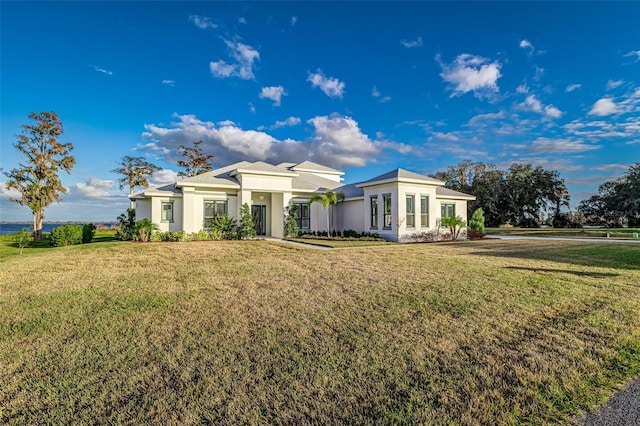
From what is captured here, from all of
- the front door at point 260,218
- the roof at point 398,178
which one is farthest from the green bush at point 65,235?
the roof at point 398,178

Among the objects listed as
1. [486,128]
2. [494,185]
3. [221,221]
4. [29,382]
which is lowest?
[29,382]

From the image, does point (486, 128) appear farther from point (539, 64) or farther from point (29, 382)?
point (29, 382)

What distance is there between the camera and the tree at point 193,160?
3944 centimetres

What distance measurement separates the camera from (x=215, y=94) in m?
21.8

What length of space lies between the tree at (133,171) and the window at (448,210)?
34.6 metres

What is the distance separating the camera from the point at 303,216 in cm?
2258

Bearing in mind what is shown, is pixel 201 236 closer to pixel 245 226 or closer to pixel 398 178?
pixel 245 226

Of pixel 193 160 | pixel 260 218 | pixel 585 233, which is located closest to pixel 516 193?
pixel 585 233

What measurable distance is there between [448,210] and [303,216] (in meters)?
10.3

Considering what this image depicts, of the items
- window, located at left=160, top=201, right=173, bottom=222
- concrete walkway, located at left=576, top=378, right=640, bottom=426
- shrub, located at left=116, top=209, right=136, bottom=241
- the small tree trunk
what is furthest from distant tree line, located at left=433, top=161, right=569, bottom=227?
the small tree trunk

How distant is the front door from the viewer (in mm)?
22719

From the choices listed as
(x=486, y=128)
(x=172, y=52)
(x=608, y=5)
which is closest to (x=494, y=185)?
(x=486, y=128)

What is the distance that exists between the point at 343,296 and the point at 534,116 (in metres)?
24.4

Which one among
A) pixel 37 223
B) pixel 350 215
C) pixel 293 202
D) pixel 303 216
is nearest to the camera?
pixel 293 202
